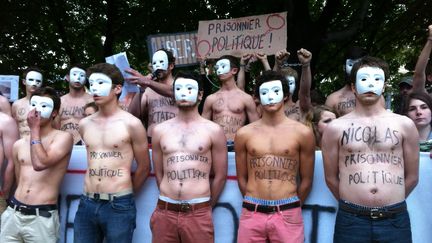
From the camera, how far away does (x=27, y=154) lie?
15.2 feet

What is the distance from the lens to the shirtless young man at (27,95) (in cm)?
611

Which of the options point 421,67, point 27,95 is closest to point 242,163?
point 421,67

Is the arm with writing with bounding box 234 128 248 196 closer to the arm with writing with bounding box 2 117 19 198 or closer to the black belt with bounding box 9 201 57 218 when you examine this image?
the black belt with bounding box 9 201 57 218

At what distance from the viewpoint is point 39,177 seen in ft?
14.8

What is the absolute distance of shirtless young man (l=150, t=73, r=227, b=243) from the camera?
13.3ft

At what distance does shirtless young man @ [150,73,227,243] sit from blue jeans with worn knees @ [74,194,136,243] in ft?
0.74

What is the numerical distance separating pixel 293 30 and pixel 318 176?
6.22 metres

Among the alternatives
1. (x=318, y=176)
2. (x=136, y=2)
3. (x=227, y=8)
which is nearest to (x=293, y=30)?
(x=227, y=8)

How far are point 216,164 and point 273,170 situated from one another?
52cm

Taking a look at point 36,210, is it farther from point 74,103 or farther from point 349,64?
point 349,64

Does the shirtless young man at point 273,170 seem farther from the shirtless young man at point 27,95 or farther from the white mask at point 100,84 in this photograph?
the shirtless young man at point 27,95

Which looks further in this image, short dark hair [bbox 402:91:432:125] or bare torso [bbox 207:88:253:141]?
bare torso [bbox 207:88:253:141]

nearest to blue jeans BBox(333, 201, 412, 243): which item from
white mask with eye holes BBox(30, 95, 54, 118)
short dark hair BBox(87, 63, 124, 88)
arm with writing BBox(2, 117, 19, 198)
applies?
short dark hair BBox(87, 63, 124, 88)

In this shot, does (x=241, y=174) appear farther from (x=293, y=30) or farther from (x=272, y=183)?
(x=293, y=30)
